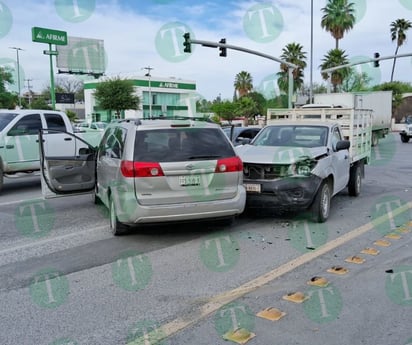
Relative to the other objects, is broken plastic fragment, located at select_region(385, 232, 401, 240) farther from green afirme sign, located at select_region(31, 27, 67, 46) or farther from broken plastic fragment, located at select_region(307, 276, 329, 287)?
green afirme sign, located at select_region(31, 27, 67, 46)

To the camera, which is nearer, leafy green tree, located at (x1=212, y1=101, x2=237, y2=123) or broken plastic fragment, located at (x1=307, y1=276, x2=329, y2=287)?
broken plastic fragment, located at (x1=307, y1=276, x2=329, y2=287)

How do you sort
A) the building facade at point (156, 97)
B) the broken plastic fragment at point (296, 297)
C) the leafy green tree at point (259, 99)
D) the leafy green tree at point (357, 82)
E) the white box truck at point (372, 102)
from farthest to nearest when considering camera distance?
the leafy green tree at point (259, 99) < the leafy green tree at point (357, 82) < the building facade at point (156, 97) < the white box truck at point (372, 102) < the broken plastic fragment at point (296, 297)

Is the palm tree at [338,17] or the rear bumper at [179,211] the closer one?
the rear bumper at [179,211]

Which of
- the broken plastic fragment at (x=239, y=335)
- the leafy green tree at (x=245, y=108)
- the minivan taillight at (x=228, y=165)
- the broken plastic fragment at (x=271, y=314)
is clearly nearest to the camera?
the broken plastic fragment at (x=239, y=335)

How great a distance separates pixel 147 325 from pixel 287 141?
538 centimetres

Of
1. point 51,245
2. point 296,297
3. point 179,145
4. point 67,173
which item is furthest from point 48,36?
point 296,297

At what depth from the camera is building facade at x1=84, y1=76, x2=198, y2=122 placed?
67.5 meters

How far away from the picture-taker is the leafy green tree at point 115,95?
52531 mm

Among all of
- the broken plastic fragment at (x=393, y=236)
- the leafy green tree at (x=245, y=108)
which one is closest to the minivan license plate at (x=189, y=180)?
the broken plastic fragment at (x=393, y=236)

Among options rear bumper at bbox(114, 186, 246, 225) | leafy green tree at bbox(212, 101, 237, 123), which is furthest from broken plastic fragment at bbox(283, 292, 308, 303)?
leafy green tree at bbox(212, 101, 237, 123)

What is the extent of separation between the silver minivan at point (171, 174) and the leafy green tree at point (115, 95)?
4741cm

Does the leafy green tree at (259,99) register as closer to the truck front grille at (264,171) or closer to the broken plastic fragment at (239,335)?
the truck front grille at (264,171)

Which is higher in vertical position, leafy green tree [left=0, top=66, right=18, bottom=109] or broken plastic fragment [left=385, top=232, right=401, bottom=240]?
leafy green tree [left=0, top=66, right=18, bottom=109]

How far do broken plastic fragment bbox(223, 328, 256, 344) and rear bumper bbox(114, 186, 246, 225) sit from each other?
2.51 meters
